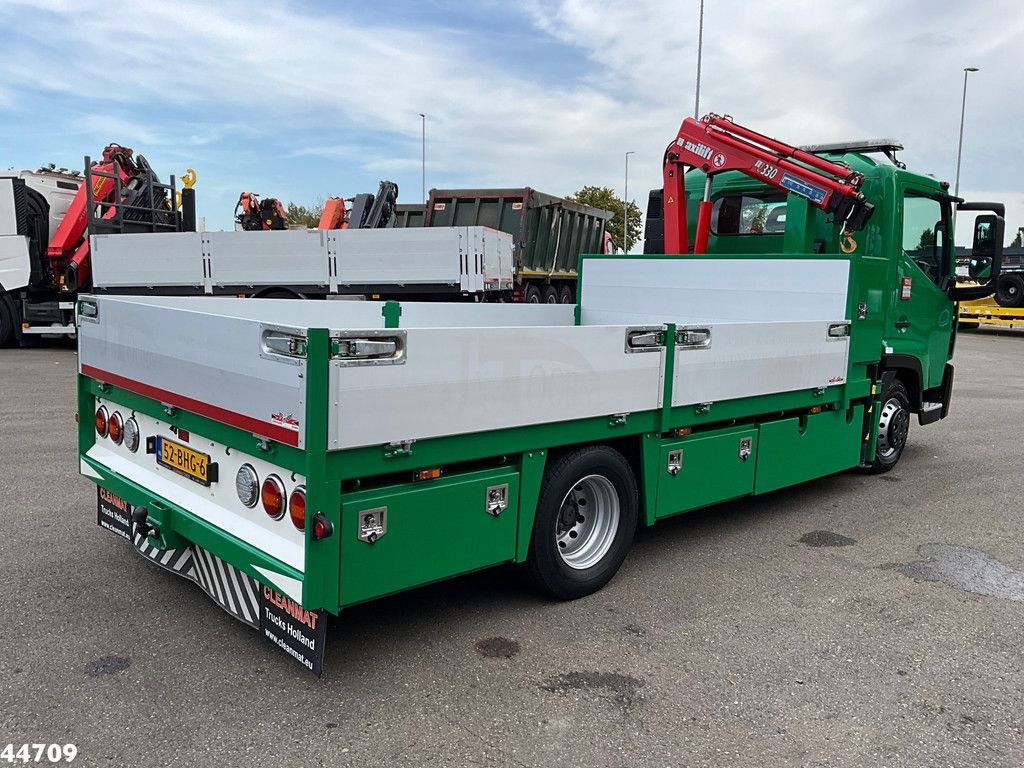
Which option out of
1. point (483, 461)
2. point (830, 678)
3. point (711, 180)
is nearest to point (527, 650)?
point (483, 461)

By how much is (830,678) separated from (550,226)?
619 inches

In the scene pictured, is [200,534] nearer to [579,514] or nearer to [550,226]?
[579,514]

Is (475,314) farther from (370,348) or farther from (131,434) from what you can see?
(370,348)

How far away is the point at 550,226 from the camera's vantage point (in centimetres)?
1859

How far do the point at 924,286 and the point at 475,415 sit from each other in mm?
5316

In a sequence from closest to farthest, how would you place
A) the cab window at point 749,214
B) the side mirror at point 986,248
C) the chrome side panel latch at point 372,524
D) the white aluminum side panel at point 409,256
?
1. the chrome side panel latch at point 372,524
2. the side mirror at point 986,248
3. the cab window at point 749,214
4. the white aluminum side panel at point 409,256

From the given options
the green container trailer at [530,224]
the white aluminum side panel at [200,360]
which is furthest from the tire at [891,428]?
the green container trailer at [530,224]

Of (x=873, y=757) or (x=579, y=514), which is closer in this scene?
(x=873, y=757)

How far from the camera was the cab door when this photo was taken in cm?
688

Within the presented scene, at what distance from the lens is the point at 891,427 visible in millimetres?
7262

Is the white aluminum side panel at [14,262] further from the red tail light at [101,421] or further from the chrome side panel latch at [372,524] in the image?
the chrome side panel latch at [372,524]

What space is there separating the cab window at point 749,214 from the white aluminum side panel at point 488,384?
361 cm

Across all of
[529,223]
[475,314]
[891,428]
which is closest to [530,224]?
[529,223]

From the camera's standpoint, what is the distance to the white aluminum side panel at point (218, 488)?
10.7ft
